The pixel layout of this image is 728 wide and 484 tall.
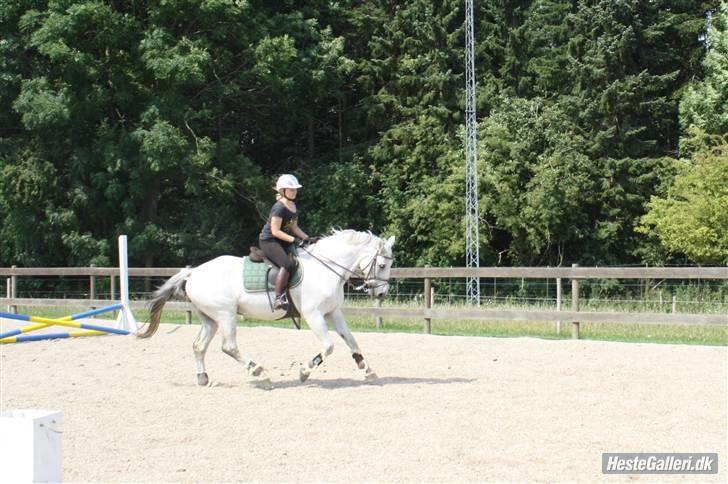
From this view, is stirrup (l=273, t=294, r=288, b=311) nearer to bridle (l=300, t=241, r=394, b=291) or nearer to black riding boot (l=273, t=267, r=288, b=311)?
black riding boot (l=273, t=267, r=288, b=311)

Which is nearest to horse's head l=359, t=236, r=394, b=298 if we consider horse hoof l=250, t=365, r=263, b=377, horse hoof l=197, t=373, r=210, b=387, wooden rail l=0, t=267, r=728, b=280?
horse hoof l=250, t=365, r=263, b=377

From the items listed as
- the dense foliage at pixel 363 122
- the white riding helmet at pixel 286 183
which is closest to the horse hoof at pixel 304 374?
the white riding helmet at pixel 286 183

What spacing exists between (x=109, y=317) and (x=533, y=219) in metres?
16.6

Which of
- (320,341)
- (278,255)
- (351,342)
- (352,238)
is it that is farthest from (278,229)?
(351,342)

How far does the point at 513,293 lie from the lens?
29.5 meters

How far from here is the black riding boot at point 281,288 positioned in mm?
10102

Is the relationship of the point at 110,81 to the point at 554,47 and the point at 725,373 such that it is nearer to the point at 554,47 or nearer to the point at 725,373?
the point at 554,47

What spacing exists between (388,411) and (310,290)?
245 cm

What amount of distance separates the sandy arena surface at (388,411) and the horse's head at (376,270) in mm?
1044

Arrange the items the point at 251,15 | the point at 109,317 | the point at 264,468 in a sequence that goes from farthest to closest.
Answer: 1. the point at 251,15
2. the point at 109,317
3. the point at 264,468

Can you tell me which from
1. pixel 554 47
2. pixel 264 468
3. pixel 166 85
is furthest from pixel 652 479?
pixel 554 47

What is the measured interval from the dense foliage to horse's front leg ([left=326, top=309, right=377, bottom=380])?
744 inches

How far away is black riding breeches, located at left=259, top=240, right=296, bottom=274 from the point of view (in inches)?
400

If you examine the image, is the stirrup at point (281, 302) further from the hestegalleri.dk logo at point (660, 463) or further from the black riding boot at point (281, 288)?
the hestegalleri.dk logo at point (660, 463)
